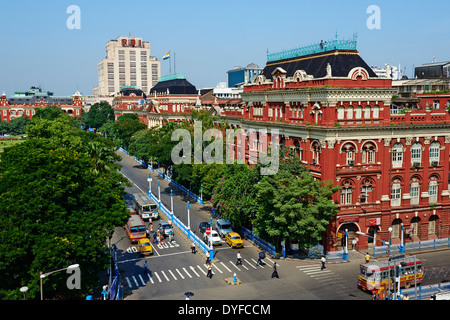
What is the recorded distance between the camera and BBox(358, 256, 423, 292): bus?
40594 mm

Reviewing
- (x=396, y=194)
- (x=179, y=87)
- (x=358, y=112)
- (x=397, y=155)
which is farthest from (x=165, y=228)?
(x=179, y=87)

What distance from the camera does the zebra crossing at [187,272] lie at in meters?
46.2

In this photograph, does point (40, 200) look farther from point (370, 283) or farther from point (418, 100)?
point (418, 100)

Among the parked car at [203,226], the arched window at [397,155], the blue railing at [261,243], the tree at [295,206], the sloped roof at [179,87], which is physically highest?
the sloped roof at [179,87]

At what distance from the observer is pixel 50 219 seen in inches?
1411

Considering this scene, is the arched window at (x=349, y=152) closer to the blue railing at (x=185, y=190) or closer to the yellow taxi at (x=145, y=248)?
the yellow taxi at (x=145, y=248)

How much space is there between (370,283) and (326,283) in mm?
4892

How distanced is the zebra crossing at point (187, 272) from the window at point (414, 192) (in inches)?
792

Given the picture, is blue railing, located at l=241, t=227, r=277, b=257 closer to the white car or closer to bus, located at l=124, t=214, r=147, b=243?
the white car

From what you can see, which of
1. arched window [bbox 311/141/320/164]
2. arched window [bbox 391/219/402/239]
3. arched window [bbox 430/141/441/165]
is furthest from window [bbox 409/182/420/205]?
arched window [bbox 311/141/320/164]

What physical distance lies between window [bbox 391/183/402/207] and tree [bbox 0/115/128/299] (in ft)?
109

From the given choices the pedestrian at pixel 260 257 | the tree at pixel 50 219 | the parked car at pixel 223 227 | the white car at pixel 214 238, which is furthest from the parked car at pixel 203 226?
the tree at pixel 50 219
